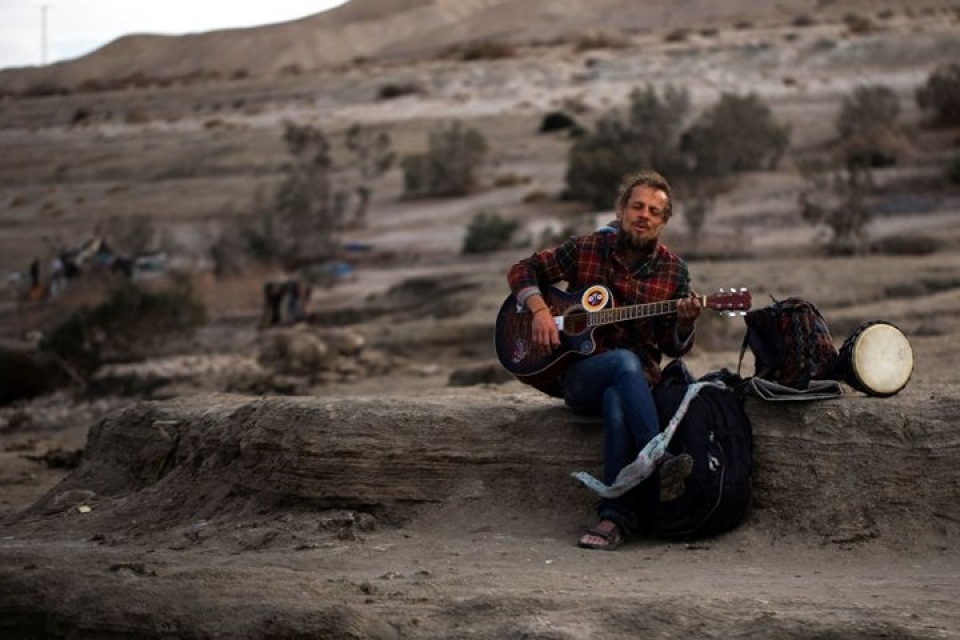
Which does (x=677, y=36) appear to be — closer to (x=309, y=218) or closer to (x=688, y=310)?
(x=309, y=218)

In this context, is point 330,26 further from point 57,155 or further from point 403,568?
point 403,568

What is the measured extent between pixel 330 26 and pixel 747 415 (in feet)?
208

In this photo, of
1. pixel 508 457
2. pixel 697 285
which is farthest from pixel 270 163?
pixel 508 457

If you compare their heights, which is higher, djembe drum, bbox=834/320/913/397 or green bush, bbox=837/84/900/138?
green bush, bbox=837/84/900/138

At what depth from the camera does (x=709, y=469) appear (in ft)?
20.7

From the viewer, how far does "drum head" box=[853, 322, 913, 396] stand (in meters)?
6.37

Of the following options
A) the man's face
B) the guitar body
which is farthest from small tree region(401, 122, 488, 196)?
the man's face

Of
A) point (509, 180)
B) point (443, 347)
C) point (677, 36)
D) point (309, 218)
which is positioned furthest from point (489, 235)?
point (677, 36)

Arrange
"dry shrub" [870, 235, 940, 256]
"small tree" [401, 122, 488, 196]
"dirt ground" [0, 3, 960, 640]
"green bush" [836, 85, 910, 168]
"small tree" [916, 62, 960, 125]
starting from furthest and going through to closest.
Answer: "small tree" [401, 122, 488, 196]
"small tree" [916, 62, 960, 125]
"green bush" [836, 85, 910, 168]
"dry shrub" [870, 235, 940, 256]
"dirt ground" [0, 3, 960, 640]

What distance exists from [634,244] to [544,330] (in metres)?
0.48

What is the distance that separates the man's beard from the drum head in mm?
862

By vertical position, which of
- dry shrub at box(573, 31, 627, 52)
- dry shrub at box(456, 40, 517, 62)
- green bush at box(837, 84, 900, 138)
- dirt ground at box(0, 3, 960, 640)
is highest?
dry shrub at box(573, 31, 627, 52)

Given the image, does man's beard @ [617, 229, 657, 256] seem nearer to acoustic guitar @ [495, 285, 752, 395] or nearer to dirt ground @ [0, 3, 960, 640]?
acoustic guitar @ [495, 285, 752, 395]

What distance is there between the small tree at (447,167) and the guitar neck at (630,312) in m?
24.6
